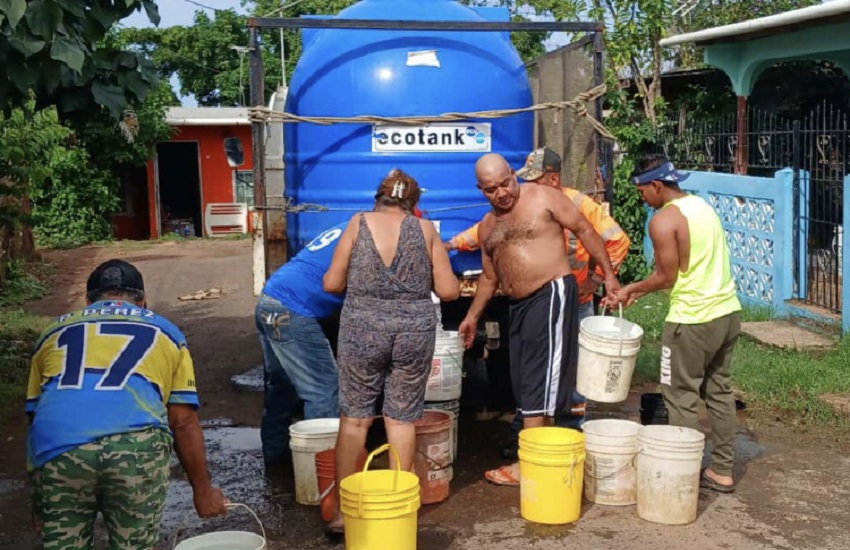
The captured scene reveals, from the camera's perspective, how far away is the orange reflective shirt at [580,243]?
588 centimetres

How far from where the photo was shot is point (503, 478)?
544cm

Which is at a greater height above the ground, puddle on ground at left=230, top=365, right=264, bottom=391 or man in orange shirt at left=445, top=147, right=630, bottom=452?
man in orange shirt at left=445, top=147, right=630, bottom=452

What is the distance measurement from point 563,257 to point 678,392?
3.11ft

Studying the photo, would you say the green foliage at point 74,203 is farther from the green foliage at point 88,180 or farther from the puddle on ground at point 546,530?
the puddle on ground at point 546,530

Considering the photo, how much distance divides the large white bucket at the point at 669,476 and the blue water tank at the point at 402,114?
74.2 inches

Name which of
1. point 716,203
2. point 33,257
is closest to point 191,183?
point 33,257

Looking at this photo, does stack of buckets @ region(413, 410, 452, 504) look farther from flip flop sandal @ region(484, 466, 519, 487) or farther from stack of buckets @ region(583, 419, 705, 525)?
stack of buckets @ region(583, 419, 705, 525)

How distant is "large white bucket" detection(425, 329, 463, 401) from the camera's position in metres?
5.56

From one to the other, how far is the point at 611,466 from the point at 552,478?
421 millimetres

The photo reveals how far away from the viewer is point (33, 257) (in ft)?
53.4

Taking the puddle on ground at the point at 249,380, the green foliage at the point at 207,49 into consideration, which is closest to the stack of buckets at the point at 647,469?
the puddle on ground at the point at 249,380

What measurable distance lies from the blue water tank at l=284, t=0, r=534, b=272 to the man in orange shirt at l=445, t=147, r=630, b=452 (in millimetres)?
241

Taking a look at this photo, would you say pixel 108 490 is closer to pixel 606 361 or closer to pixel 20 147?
pixel 606 361

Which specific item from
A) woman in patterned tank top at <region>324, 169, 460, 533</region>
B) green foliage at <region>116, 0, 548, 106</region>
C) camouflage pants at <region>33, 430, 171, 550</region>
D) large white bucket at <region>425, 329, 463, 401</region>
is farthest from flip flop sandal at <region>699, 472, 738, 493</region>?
green foliage at <region>116, 0, 548, 106</region>
